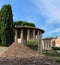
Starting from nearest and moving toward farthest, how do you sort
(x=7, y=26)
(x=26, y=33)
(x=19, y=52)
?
(x=19, y=52), (x=7, y=26), (x=26, y=33)

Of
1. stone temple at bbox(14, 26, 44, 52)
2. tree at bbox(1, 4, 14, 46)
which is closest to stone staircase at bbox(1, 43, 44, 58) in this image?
tree at bbox(1, 4, 14, 46)

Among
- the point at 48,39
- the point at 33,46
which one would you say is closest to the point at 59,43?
the point at 48,39

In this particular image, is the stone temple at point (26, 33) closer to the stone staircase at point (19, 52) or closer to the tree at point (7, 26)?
the tree at point (7, 26)

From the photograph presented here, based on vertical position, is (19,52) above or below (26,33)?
below

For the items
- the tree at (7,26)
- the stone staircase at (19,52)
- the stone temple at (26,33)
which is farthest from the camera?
the stone temple at (26,33)

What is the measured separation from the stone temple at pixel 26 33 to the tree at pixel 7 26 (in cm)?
930

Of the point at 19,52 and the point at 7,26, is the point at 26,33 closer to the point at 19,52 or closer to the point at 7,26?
the point at 7,26

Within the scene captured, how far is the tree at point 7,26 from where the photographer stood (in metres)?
39.4

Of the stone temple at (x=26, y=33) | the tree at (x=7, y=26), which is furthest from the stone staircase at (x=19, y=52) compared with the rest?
the stone temple at (x=26, y=33)

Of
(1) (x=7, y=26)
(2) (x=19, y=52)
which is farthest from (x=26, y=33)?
(2) (x=19, y=52)

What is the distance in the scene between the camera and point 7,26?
132ft

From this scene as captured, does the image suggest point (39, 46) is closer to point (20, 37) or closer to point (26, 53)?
point (20, 37)

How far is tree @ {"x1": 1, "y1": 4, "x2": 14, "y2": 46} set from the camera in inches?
1553

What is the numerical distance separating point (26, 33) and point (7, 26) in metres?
13.4
